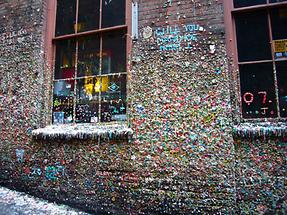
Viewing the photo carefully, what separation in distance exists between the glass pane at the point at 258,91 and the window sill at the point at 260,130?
0.13m

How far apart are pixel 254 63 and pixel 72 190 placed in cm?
276

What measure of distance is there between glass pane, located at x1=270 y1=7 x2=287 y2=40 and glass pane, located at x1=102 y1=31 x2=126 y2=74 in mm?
1856

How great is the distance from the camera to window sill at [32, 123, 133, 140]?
312 centimetres

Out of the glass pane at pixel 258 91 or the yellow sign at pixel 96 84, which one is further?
the yellow sign at pixel 96 84

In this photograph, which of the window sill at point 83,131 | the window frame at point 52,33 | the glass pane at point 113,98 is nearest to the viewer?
the window sill at point 83,131

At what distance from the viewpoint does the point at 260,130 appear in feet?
8.67

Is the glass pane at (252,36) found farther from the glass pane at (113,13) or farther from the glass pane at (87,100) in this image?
the glass pane at (87,100)

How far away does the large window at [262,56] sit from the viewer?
2816mm

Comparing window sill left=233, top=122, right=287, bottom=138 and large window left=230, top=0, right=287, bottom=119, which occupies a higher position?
large window left=230, top=0, right=287, bottom=119

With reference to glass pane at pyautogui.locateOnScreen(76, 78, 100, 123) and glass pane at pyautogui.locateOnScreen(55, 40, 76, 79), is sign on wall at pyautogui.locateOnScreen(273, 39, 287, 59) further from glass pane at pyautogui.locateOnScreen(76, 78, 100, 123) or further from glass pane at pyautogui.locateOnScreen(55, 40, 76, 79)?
glass pane at pyautogui.locateOnScreen(55, 40, 76, 79)

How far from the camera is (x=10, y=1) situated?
418 cm

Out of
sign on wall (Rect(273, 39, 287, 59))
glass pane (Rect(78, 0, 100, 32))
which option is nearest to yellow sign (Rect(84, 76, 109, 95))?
glass pane (Rect(78, 0, 100, 32))

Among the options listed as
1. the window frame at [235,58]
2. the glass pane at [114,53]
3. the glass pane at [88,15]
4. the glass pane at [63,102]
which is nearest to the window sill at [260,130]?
the window frame at [235,58]

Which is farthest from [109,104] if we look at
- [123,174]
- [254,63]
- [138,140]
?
[254,63]
